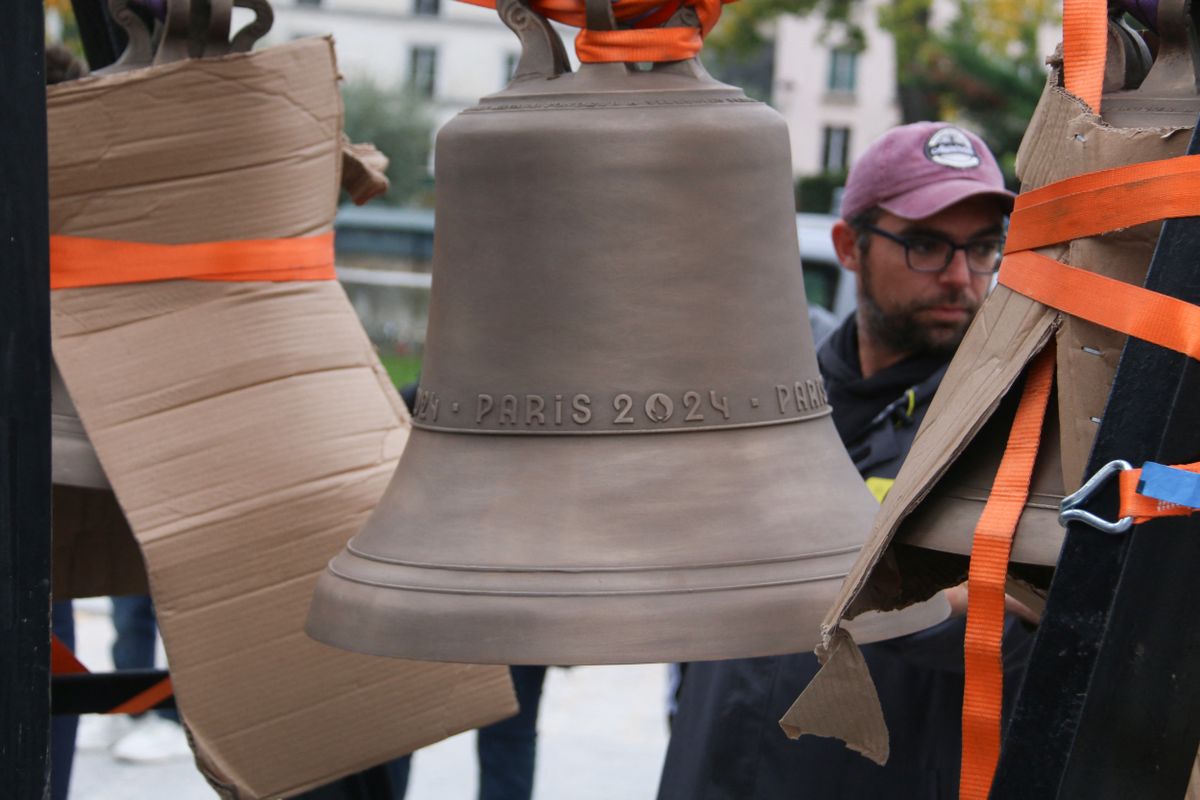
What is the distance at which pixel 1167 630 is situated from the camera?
1.28 metres

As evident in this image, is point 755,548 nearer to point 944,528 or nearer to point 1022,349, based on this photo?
point 944,528

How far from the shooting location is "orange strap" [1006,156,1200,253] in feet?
4.24

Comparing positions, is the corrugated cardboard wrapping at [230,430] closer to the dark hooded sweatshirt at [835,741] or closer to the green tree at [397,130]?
the dark hooded sweatshirt at [835,741]

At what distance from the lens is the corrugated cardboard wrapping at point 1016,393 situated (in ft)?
4.46

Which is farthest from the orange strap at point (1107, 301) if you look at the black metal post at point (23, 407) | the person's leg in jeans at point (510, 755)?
the person's leg in jeans at point (510, 755)

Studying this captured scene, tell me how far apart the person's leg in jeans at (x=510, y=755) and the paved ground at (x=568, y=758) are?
836mm

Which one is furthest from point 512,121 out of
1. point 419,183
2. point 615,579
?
point 419,183

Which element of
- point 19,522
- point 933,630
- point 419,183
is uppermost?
point 19,522

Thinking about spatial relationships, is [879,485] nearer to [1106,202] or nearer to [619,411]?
[619,411]

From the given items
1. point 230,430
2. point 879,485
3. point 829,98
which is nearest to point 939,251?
point 879,485

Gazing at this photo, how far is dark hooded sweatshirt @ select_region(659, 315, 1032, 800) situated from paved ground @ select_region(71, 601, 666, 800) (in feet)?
8.52

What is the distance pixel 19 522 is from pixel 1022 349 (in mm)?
1010

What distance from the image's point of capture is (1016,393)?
4.72ft

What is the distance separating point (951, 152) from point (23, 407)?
2016 mm
